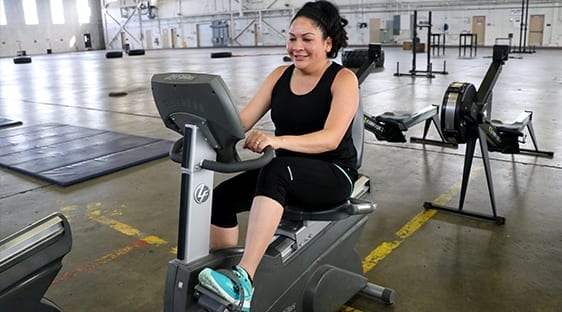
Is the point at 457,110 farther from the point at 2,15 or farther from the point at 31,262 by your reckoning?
the point at 2,15

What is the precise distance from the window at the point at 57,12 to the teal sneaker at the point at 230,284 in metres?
32.2

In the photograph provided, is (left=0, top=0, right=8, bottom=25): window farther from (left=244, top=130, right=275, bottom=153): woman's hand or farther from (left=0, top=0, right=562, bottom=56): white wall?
(left=244, top=130, right=275, bottom=153): woman's hand

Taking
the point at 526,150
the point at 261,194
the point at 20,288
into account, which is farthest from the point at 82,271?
the point at 526,150

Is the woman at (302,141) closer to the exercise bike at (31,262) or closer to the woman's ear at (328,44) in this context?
the woman's ear at (328,44)

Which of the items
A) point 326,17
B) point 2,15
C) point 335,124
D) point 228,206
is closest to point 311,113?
point 335,124

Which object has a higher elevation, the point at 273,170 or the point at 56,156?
the point at 273,170

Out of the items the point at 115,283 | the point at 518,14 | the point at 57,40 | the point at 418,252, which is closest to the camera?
the point at 115,283

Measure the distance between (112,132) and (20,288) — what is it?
15.1 feet

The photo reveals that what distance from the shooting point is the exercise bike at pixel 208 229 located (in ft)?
4.90

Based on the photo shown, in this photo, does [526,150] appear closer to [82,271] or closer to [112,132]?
[82,271]

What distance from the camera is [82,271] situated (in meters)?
2.62

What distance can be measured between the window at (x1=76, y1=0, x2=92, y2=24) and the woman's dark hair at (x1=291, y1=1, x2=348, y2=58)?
33.3m

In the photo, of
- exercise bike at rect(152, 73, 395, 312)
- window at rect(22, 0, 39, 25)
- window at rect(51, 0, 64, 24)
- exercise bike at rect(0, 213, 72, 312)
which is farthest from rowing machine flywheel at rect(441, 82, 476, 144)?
window at rect(51, 0, 64, 24)

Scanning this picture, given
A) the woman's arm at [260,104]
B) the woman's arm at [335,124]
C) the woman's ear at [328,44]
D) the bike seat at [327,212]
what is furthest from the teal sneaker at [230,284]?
the woman's ear at [328,44]
